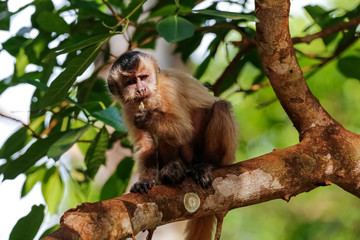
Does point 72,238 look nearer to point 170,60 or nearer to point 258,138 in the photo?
point 170,60

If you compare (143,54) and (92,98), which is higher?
(143,54)

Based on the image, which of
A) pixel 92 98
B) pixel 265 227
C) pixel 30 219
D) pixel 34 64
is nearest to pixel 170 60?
pixel 92 98

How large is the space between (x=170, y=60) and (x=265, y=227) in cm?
Answer: 697

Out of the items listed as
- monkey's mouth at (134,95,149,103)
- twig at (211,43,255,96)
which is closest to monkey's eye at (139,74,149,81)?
monkey's mouth at (134,95,149,103)

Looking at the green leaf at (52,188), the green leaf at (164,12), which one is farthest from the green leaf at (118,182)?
the green leaf at (164,12)

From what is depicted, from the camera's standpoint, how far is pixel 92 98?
5078 mm

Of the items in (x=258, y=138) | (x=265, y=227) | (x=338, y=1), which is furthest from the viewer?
(x=265, y=227)

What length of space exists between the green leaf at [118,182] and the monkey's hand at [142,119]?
653 mm

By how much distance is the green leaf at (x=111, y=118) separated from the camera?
3889mm

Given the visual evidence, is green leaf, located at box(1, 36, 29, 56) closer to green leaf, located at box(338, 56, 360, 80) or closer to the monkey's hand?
the monkey's hand

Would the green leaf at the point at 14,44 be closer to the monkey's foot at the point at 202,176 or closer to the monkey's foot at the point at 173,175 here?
the monkey's foot at the point at 173,175

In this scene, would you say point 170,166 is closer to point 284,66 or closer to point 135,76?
point 135,76

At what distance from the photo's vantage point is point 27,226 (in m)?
3.73

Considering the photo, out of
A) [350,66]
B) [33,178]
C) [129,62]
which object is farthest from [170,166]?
[350,66]
